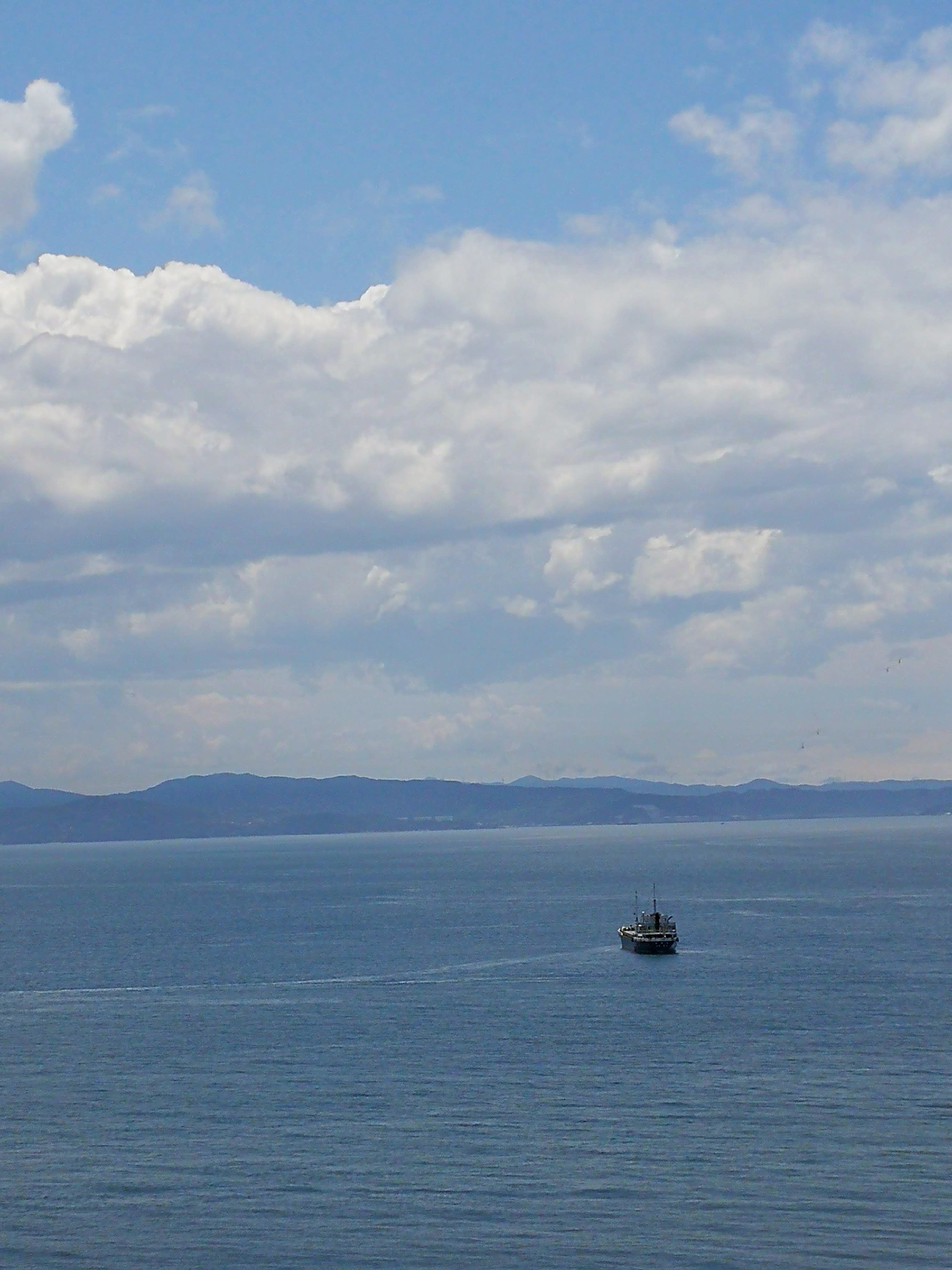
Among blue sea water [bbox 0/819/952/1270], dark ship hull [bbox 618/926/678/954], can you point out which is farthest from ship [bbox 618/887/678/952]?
blue sea water [bbox 0/819/952/1270]

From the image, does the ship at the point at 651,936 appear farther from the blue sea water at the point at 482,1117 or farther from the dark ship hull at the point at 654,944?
the blue sea water at the point at 482,1117

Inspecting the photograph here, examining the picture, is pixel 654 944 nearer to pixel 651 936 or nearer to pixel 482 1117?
pixel 651 936

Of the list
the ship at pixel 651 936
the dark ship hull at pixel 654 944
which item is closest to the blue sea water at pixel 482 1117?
the dark ship hull at pixel 654 944

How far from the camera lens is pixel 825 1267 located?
2291 inches

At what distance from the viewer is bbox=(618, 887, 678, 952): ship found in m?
156

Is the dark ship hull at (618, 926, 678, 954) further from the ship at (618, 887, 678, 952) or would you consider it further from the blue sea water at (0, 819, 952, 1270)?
the blue sea water at (0, 819, 952, 1270)

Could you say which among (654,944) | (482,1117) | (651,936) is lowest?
(482,1117)

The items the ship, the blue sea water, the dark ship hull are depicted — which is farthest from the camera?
the ship

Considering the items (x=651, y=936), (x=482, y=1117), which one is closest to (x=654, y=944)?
(x=651, y=936)

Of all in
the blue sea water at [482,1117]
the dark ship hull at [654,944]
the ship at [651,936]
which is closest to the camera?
the blue sea water at [482,1117]

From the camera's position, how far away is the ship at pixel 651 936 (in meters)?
156

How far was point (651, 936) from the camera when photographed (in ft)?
516

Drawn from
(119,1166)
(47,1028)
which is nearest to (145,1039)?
(47,1028)

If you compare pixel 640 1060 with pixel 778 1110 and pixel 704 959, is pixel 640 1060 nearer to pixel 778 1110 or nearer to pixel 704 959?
pixel 778 1110
